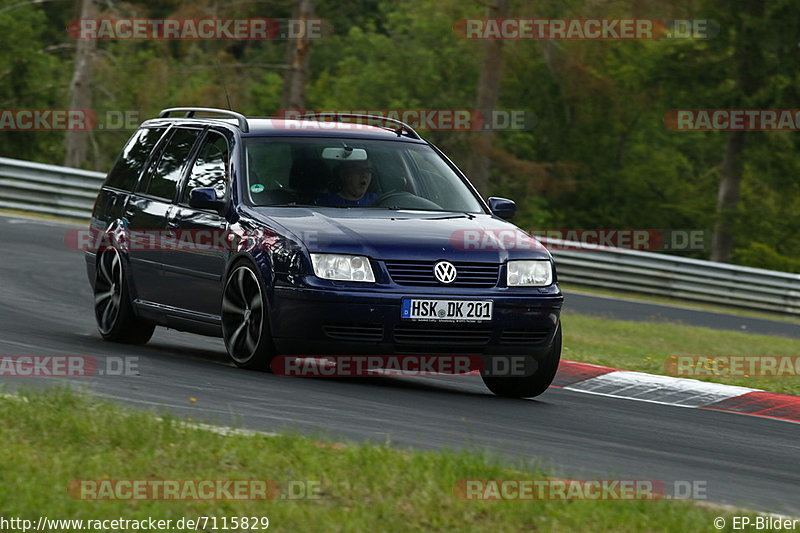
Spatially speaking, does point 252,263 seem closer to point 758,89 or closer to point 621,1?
point 621,1

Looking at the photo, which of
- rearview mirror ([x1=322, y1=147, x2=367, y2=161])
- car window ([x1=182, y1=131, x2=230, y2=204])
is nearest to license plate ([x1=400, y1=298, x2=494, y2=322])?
rearview mirror ([x1=322, y1=147, x2=367, y2=161])

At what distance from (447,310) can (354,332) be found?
22.7 inches

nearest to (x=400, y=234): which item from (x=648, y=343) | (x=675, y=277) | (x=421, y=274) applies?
(x=421, y=274)

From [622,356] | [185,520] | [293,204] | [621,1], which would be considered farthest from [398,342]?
[621,1]

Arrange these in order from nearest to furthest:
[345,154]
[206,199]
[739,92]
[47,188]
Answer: [206,199]
[345,154]
[47,188]
[739,92]

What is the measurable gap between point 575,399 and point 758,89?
1233 inches

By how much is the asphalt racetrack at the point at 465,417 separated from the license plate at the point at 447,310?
0.51m

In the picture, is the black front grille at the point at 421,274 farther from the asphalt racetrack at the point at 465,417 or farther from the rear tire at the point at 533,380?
the rear tire at the point at 533,380

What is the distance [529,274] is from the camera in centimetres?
887

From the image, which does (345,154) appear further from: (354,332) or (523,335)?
(523,335)

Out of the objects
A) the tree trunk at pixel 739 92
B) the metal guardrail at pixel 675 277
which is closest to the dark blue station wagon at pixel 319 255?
the metal guardrail at pixel 675 277

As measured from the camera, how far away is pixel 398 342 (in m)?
8.55

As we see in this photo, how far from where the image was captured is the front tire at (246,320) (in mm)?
8805

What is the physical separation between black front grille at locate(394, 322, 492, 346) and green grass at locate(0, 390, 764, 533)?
2.43 m
